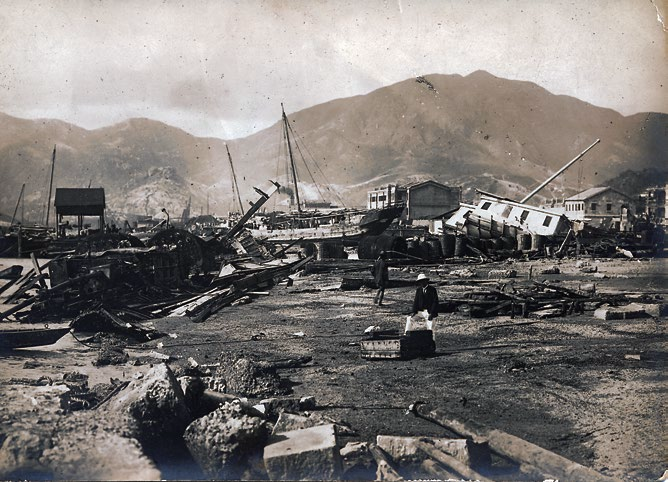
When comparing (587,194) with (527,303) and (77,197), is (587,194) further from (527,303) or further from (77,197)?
(77,197)

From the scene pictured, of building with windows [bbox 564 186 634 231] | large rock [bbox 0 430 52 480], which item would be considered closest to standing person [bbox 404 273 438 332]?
large rock [bbox 0 430 52 480]

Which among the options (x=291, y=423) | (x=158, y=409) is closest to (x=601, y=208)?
(x=291, y=423)

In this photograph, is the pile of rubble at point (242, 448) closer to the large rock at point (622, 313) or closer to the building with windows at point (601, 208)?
the large rock at point (622, 313)

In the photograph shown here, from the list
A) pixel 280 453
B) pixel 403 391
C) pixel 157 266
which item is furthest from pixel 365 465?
pixel 157 266

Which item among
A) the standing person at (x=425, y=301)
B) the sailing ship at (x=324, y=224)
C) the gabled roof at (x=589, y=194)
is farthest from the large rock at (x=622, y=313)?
the gabled roof at (x=589, y=194)

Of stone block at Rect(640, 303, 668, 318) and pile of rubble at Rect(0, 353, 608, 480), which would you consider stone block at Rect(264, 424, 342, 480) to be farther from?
stone block at Rect(640, 303, 668, 318)
